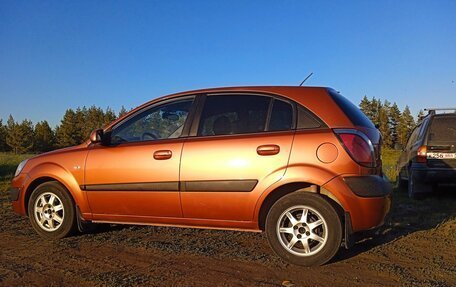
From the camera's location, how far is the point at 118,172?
184 inches

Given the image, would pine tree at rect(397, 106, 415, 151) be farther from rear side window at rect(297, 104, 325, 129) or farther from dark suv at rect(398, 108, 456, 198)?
rear side window at rect(297, 104, 325, 129)

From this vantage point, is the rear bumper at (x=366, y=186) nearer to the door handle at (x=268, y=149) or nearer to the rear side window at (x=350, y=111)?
the rear side window at (x=350, y=111)

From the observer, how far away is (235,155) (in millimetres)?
4148

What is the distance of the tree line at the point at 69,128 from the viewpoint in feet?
217

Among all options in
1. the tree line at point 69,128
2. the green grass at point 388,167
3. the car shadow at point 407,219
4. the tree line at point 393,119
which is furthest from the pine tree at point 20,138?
the car shadow at point 407,219

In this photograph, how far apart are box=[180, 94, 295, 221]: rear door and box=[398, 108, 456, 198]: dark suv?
4412 millimetres

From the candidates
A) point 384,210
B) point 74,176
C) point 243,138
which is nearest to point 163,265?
point 243,138

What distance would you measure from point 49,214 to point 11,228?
969 millimetres

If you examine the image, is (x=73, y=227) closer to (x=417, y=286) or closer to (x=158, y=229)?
(x=158, y=229)

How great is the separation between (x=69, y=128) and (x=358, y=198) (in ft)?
271

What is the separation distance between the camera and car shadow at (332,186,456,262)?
178 inches

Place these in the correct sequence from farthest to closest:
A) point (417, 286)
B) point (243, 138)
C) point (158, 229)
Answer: point (158, 229)
point (243, 138)
point (417, 286)

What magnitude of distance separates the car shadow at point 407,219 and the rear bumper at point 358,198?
0.77 ft

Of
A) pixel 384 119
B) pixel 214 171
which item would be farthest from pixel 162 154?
pixel 384 119
